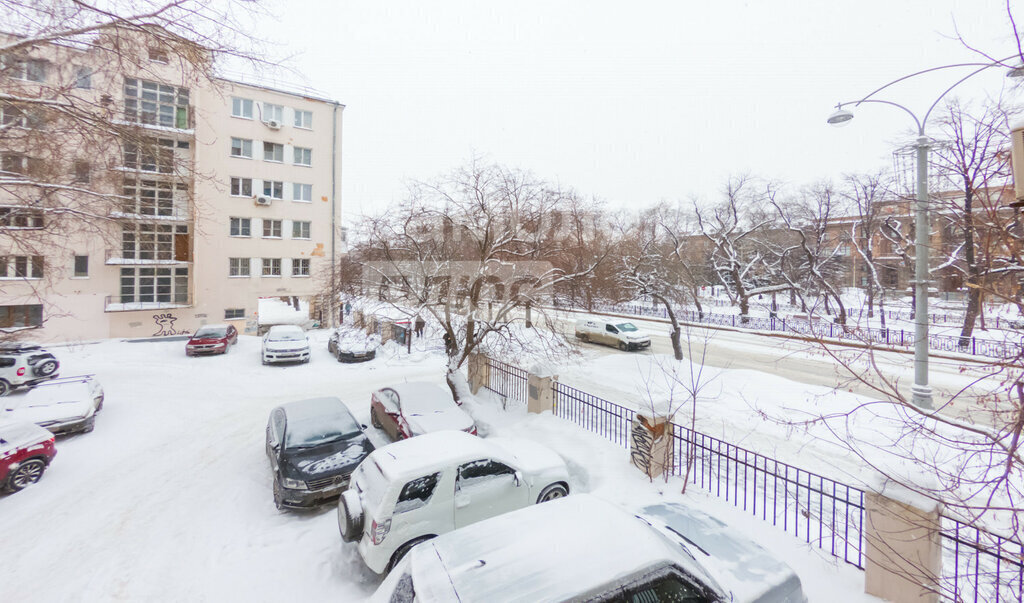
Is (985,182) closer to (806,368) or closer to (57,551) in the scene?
(57,551)

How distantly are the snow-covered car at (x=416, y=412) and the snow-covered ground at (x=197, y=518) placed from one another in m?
0.73

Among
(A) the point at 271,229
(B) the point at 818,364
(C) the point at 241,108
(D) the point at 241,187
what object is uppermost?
(C) the point at 241,108

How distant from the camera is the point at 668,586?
3.57 m

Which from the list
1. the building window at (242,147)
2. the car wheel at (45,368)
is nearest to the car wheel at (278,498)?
the car wheel at (45,368)

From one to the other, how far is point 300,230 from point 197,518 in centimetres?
2593

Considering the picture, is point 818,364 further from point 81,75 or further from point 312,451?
point 81,75

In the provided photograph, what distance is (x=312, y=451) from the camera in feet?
25.8

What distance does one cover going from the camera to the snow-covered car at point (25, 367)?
1350 cm

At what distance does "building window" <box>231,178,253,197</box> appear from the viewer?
1077 inches

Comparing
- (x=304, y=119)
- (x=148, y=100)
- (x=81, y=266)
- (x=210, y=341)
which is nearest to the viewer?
(x=148, y=100)

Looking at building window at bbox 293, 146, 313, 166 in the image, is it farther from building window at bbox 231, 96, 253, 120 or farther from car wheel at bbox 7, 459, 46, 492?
car wheel at bbox 7, 459, 46, 492

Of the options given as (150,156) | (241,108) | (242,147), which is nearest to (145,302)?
(242,147)

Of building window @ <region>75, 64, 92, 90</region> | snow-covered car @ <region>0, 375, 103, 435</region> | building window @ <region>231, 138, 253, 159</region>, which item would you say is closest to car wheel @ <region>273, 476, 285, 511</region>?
building window @ <region>75, 64, 92, 90</region>

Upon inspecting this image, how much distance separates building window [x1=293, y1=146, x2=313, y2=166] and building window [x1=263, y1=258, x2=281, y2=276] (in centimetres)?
702
